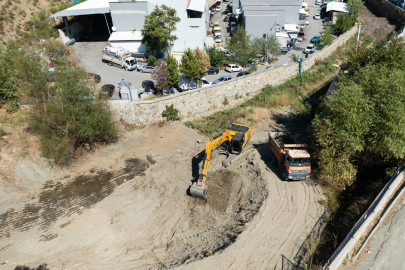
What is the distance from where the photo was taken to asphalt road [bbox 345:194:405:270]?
12.7 meters

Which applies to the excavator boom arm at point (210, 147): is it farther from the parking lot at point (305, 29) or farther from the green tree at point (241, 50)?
the parking lot at point (305, 29)

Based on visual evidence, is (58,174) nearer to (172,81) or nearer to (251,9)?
(172,81)

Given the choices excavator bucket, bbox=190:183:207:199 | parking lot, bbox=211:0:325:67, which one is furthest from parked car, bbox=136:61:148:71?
excavator bucket, bbox=190:183:207:199

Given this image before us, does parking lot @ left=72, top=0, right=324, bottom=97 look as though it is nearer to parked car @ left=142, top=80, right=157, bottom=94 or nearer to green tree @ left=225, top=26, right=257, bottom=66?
parked car @ left=142, top=80, right=157, bottom=94

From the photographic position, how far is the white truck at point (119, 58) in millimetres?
34844

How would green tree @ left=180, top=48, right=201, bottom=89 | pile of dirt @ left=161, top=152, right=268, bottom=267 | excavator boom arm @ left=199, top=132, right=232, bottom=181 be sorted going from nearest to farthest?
pile of dirt @ left=161, top=152, right=268, bottom=267 → excavator boom arm @ left=199, top=132, right=232, bottom=181 → green tree @ left=180, top=48, right=201, bottom=89

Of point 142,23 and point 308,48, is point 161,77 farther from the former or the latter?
point 308,48

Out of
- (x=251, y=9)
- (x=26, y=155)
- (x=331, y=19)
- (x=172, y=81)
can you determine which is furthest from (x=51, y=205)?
(x=331, y=19)

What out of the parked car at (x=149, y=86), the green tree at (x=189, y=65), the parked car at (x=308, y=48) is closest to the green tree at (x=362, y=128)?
the green tree at (x=189, y=65)

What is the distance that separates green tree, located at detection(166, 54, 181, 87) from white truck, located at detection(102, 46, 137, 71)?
8185 mm

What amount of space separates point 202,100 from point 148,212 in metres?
13.6

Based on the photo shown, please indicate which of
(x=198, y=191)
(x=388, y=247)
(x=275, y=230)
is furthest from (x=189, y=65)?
(x=388, y=247)

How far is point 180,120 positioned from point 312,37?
106 feet

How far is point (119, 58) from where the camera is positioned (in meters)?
35.2
